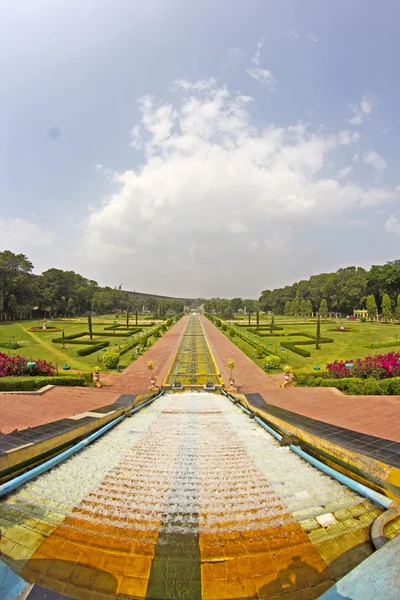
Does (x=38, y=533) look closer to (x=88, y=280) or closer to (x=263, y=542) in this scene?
(x=263, y=542)

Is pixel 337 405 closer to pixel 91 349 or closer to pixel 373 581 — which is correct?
pixel 373 581

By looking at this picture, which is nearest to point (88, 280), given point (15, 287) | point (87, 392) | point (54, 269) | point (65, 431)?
point (54, 269)

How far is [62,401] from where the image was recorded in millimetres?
11867

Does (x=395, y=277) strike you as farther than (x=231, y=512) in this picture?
Yes

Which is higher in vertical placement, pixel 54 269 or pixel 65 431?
pixel 54 269

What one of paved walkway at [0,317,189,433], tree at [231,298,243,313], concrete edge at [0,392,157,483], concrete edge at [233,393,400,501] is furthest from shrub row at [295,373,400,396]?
tree at [231,298,243,313]

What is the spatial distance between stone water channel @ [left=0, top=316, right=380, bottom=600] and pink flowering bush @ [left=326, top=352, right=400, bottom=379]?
34.7 feet

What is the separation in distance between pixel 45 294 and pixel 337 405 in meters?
71.1

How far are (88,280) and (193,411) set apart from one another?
97.4 metres

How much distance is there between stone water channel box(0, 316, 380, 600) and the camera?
108 inches

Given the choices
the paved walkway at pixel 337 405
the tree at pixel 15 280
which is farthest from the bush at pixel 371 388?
the tree at pixel 15 280

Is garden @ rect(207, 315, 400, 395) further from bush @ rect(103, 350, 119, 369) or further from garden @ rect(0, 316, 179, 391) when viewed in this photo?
garden @ rect(0, 316, 179, 391)

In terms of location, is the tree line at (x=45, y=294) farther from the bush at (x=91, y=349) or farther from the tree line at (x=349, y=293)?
the tree line at (x=349, y=293)

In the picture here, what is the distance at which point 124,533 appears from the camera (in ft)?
11.0
